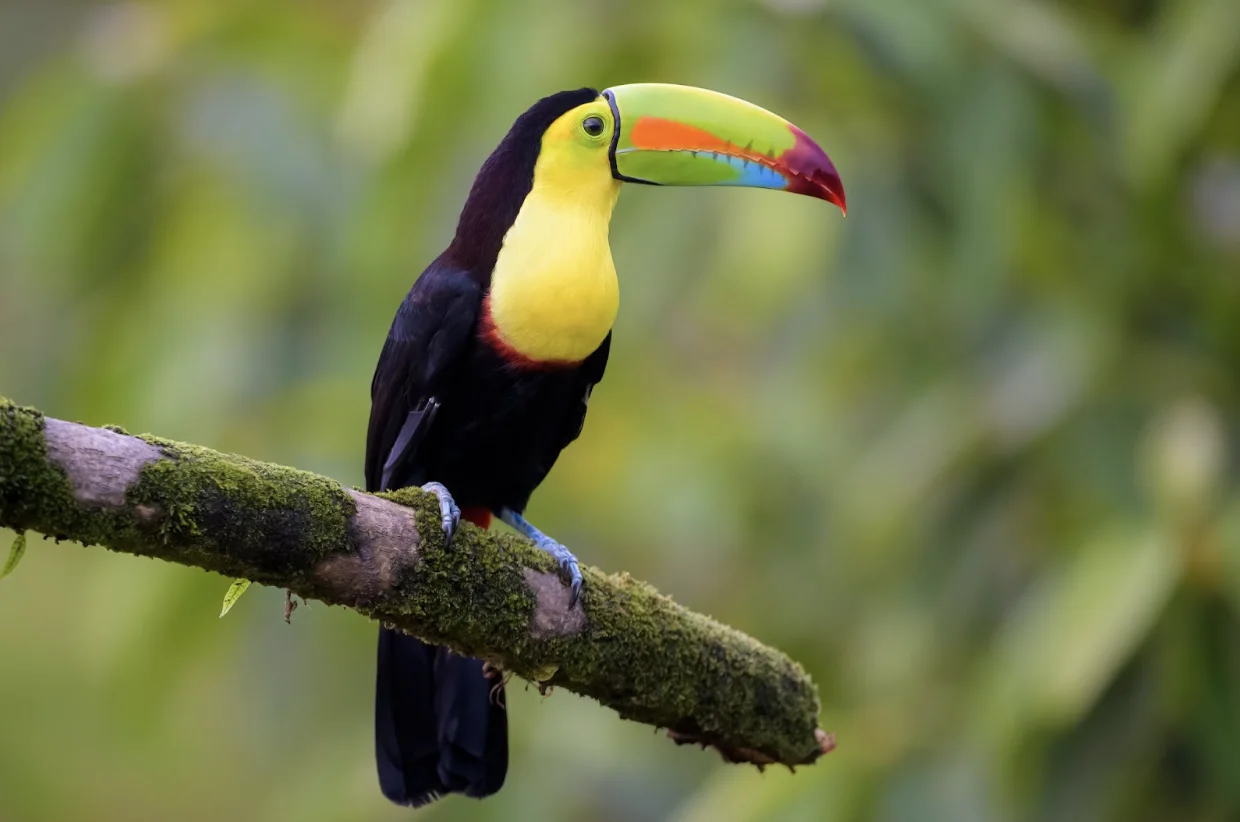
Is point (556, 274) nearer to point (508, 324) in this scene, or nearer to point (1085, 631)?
point (508, 324)

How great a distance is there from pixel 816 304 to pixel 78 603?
4.37 meters

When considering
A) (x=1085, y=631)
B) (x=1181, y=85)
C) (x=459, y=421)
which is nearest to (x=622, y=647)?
(x=459, y=421)

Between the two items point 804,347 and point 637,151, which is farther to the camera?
point 804,347

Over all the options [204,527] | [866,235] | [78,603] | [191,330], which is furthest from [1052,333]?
[78,603]

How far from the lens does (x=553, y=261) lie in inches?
103

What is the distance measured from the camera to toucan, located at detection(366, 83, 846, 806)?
8.74 ft

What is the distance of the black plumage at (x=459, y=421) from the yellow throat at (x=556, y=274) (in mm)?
38

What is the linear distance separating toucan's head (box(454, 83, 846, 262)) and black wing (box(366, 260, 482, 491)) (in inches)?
3.4

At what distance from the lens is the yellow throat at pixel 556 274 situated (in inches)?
103

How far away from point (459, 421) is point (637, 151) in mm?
599

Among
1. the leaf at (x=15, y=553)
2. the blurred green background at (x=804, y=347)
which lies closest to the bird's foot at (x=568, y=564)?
the leaf at (x=15, y=553)

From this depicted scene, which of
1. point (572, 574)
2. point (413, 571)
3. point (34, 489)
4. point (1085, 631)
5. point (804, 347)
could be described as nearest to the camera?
point (34, 489)

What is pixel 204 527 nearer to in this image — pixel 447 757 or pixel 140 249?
pixel 447 757

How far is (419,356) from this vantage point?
274 centimetres
